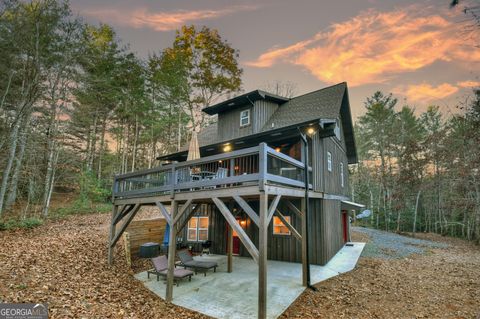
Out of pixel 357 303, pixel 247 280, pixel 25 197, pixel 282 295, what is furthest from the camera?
pixel 25 197

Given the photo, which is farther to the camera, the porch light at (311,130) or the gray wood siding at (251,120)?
the gray wood siding at (251,120)

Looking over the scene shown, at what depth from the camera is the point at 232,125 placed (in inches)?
525

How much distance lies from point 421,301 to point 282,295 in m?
3.75

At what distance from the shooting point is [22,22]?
10.9 metres

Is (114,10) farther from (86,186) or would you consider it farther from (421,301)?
(421,301)

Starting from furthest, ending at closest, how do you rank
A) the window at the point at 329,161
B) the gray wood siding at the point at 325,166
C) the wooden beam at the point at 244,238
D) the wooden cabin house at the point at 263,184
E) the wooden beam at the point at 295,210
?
1. the window at the point at 329,161
2. the gray wood siding at the point at 325,166
3. the wooden beam at the point at 295,210
4. the wooden cabin house at the point at 263,184
5. the wooden beam at the point at 244,238

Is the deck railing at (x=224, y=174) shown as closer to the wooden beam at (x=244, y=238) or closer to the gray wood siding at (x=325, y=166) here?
the wooden beam at (x=244, y=238)

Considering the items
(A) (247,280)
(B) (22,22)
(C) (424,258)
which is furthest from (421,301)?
(B) (22,22)

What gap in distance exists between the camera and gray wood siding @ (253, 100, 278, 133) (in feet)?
40.1

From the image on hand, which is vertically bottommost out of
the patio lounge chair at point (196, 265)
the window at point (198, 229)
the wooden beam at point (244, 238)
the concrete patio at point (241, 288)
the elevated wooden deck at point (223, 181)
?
the concrete patio at point (241, 288)

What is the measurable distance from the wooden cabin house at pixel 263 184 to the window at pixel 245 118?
0.19ft

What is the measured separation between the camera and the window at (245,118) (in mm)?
12754

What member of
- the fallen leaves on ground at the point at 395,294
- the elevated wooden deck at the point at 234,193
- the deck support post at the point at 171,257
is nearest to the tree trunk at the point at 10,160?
the elevated wooden deck at the point at 234,193

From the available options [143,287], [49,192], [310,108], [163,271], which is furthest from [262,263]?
[49,192]
